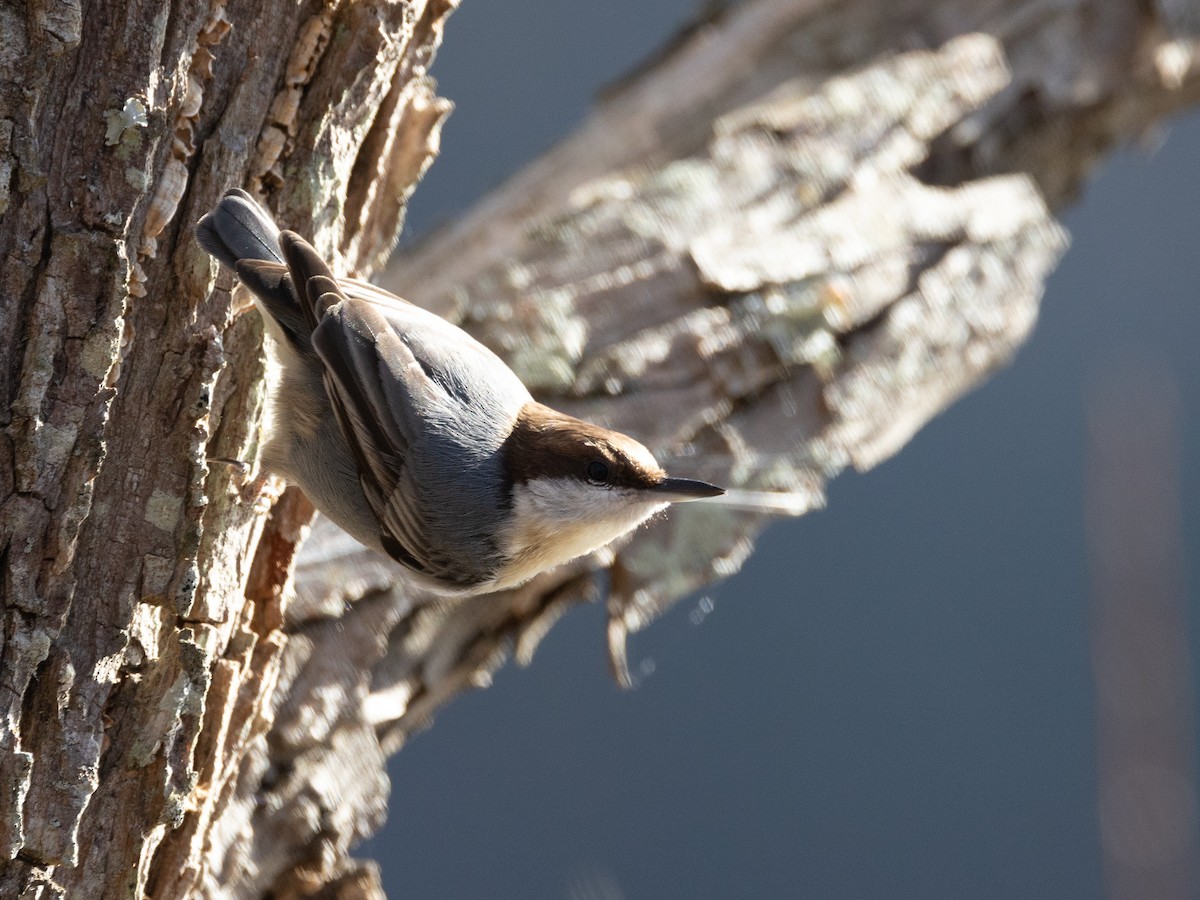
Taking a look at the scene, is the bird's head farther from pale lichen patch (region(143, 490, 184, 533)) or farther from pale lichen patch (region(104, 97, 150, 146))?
pale lichen patch (region(104, 97, 150, 146))

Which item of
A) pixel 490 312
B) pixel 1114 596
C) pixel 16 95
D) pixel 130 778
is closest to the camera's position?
pixel 1114 596

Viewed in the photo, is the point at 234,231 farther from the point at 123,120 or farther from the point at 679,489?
the point at 679,489

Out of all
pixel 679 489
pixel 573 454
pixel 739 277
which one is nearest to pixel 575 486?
pixel 573 454

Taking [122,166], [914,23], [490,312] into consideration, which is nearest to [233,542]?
[122,166]

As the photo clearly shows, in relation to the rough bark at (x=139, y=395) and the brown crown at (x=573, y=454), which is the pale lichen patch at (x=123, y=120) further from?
the brown crown at (x=573, y=454)

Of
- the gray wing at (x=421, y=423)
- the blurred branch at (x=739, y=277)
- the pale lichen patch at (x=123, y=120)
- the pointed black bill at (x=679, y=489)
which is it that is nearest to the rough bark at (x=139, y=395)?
the pale lichen patch at (x=123, y=120)

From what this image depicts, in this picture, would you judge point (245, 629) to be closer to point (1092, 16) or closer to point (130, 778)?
point (130, 778)
